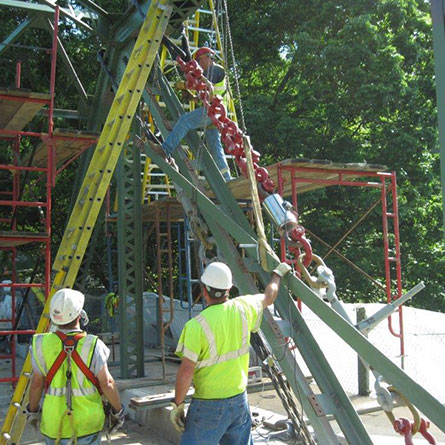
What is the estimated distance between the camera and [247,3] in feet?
71.2

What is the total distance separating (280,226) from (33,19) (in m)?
6.86

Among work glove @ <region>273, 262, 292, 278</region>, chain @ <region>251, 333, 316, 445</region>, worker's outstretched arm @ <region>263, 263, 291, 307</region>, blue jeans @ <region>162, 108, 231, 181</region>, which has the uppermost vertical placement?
blue jeans @ <region>162, 108, 231, 181</region>

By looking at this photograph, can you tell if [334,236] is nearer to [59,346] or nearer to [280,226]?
[280,226]

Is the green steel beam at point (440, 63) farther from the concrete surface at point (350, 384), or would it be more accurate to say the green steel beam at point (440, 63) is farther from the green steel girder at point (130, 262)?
the green steel girder at point (130, 262)

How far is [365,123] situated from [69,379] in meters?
16.8

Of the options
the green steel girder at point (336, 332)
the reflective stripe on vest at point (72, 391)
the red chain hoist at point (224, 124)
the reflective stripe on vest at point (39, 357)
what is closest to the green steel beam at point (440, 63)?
the green steel girder at point (336, 332)

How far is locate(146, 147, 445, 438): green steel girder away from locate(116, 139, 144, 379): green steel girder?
291cm

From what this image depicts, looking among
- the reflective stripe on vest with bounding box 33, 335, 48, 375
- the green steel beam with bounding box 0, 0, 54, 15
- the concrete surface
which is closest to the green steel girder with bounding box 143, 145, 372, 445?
the concrete surface

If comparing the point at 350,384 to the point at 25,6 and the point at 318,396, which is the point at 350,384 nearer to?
the point at 318,396

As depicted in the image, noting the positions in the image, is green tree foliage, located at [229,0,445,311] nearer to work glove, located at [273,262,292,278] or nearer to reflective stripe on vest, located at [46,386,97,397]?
work glove, located at [273,262,292,278]

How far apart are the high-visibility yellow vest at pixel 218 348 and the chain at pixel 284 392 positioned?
1659 millimetres

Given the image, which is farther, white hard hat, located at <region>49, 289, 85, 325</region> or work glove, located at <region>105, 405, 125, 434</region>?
work glove, located at <region>105, 405, 125, 434</region>

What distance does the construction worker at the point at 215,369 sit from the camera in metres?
4.41

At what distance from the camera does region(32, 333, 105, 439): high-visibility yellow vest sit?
424 cm
